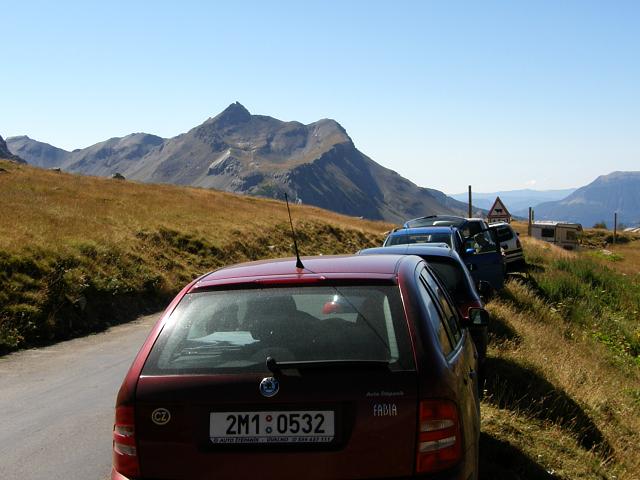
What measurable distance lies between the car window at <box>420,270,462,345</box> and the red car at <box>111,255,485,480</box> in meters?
0.67

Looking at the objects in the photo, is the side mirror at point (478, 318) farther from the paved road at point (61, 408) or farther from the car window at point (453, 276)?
the paved road at point (61, 408)

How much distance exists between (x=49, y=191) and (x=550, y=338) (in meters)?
25.2

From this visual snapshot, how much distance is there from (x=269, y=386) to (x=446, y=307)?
1923 mm

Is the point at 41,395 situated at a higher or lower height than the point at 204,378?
lower

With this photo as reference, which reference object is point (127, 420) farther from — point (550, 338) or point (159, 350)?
point (550, 338)

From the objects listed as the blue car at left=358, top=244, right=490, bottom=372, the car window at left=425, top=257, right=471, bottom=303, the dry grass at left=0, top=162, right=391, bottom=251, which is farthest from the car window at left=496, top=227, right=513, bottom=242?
the car window at left=425, top=257, right=471, bottom=303

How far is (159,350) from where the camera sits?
3.26 meters

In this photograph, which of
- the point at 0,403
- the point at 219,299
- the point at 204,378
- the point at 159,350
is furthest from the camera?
the point at 0,403

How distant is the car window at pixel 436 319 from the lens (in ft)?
11.1

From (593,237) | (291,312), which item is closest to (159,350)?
(291,312)

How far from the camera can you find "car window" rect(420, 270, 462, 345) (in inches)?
161

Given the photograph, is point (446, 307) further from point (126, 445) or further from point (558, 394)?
point (558, 394)

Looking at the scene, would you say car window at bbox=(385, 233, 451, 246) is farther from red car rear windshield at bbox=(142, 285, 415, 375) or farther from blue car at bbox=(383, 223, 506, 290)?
red car rear windshield at bbox=(142, 285, 415, 375)

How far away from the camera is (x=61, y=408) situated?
6.99 meters
